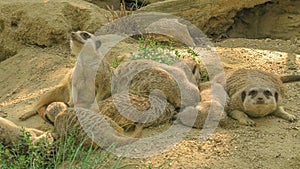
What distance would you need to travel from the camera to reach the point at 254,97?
A: 435 centimetres

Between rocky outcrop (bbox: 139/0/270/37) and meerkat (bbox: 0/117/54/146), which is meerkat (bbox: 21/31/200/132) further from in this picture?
rocky outcrop (bbox: 139/0/270/37)

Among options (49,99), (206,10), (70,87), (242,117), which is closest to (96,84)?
(70,87)

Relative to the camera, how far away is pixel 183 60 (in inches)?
199

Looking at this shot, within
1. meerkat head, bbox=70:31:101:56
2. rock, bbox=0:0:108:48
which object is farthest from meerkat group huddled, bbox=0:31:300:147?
rock, bbox=0:0:108:48

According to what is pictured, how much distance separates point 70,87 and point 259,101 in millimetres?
1583

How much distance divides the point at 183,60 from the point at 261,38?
2658 millimetres

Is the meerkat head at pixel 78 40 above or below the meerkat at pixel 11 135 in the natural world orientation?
above

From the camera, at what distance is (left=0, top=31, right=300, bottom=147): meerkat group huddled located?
4.12 metres

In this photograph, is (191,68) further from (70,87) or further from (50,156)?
(50,156)

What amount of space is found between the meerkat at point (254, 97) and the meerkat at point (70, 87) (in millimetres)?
1018

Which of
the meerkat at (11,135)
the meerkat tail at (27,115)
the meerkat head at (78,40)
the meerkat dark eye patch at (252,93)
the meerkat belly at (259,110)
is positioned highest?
the meerkat head at (78,40)

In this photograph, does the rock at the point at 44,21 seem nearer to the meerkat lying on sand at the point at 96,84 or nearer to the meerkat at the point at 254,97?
the meerkat lying on sand at the point at 96,84

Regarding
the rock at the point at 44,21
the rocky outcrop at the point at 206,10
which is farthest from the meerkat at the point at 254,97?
the rock at the point at 44,21

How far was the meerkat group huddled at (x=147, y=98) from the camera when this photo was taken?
4.12 meters
